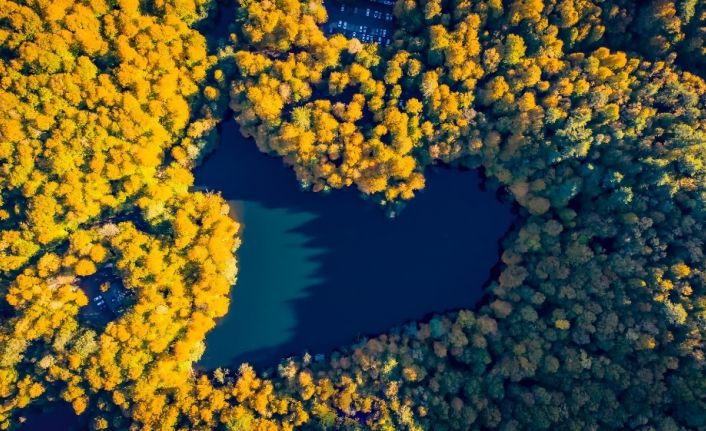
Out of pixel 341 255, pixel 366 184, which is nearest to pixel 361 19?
pixel 366 184

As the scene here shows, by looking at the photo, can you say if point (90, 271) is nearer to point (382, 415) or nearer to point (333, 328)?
point (333, 328)

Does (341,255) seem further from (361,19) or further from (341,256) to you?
(361,19)

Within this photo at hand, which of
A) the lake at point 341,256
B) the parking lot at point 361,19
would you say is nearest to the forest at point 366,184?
the lake at point 341,256

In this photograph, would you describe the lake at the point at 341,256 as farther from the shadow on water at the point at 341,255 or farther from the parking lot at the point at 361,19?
the parking lot at the point at 361,19

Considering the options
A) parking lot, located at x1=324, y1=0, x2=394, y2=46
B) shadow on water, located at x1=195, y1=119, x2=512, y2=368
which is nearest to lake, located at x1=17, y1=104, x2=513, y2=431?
shadow on water, located at x1=195, y1=119, x2=512, y2=368

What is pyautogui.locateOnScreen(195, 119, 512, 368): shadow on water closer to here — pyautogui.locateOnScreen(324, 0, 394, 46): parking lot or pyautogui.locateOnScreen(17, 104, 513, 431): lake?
pyautogui.locateOnScreen(17, 104, 513, 431): lake

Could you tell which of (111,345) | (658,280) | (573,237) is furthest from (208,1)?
(658,280)
